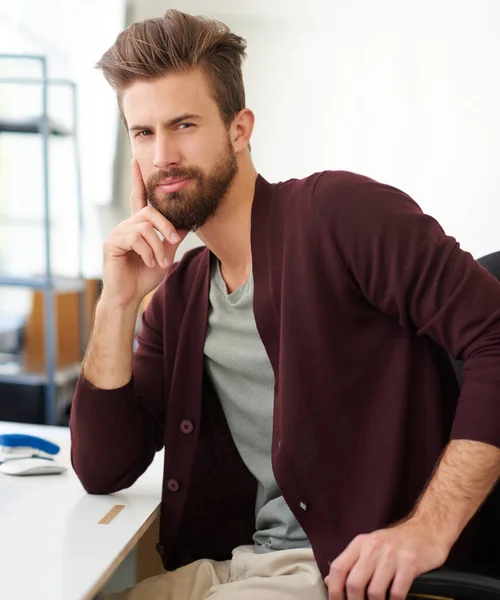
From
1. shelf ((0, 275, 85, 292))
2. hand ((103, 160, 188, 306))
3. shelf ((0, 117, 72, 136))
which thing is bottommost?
shelf ((0, 275, 85, 292))

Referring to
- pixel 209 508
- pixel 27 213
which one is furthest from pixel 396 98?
pixel 209 508

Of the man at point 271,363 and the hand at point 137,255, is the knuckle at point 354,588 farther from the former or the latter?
the hand at point 137,255

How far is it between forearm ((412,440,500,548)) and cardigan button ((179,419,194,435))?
44 cm

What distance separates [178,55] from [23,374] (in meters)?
1.84

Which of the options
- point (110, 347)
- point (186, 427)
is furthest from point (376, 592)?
point (110, 347)

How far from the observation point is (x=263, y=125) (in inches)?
118

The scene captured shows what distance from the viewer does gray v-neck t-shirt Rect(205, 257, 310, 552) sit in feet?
3.91

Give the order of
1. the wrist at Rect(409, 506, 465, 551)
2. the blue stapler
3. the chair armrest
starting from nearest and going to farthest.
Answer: the chair armrest, the wrist at Rect(409, 506, 465, 551), the blue stapler

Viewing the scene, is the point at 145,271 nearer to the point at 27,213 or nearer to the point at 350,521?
the point at 350,521

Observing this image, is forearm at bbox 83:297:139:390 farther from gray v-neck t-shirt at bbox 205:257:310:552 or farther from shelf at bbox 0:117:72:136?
shelf at bbox 0:117:72:136

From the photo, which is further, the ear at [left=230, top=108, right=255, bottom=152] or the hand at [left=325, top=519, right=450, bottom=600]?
the ear at [left=230, top=108, right=255, bottom=152]

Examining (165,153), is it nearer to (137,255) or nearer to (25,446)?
(137,255)

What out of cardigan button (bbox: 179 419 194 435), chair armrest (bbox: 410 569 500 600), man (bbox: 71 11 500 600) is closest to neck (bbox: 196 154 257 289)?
man (bbox: 71 11 500 600)

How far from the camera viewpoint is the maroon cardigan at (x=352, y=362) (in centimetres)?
98
